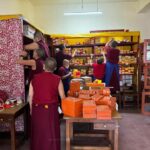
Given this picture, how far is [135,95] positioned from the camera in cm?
750

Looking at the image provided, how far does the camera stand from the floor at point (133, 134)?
4.20 meters

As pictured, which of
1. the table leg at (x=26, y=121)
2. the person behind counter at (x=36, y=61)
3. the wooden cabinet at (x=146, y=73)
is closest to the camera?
the person behind counter at (x=36, y=61)

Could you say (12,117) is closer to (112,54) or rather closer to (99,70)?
(99,70)

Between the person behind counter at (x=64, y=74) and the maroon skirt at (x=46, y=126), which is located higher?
the person behind counter at (x=64, y=74)

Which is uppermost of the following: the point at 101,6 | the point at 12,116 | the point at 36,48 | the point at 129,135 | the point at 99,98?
the point at 101,6

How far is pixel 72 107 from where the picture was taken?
310 cm

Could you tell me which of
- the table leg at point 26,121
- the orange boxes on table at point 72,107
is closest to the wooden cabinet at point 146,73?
the table leg at point 26,121

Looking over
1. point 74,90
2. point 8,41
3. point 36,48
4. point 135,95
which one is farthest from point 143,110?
point 8,41

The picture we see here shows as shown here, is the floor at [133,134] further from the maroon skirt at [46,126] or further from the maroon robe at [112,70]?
the maroon robe at [112,70]

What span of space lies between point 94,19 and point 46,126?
6.30 meters

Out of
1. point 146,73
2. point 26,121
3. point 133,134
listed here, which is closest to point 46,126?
point 26,121

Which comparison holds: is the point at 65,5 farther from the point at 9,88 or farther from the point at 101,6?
the point at 9,88

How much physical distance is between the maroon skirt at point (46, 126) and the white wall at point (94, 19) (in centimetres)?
597

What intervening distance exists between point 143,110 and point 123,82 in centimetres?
156
